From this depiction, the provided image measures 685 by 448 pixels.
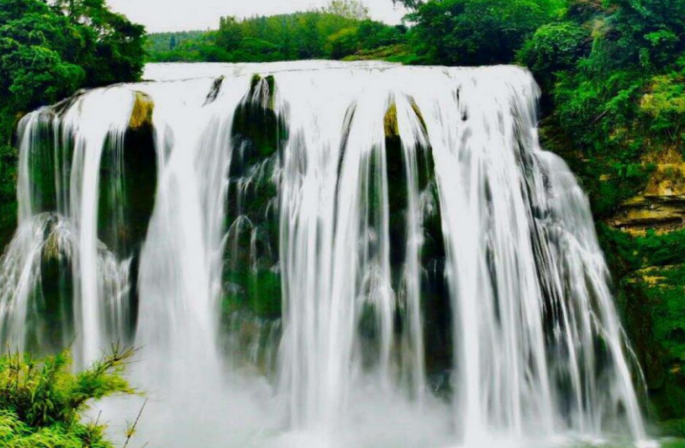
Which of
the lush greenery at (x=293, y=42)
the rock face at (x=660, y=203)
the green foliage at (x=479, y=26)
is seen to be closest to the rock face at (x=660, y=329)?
the rock face at (x=660, y=203)

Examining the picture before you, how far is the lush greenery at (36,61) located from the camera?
1148cm

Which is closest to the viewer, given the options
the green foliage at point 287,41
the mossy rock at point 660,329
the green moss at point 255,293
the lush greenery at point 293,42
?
the mossy rock at point 660,329

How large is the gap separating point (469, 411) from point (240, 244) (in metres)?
5.54

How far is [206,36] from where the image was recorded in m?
34.9

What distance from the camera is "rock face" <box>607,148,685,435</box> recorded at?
10.2 m

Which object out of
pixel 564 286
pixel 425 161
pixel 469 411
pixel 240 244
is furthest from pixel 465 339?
pixel 240 244

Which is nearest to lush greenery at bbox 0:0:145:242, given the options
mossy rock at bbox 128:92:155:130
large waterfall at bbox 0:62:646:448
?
large waterfall at bbox 0:62:646:448

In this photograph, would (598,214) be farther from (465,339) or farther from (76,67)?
(76,67)

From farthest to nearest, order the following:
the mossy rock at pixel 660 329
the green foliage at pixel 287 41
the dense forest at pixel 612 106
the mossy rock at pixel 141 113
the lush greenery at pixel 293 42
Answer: the green foliage at pixel 287 41, the lush greenery at pixel 293 42, the mossy rock at pixel 141 113, the dense forest at pixel 612 106, the mossy rock at pixel 660 329

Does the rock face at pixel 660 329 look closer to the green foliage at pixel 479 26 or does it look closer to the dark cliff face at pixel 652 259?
the dark cliff face at pixel 652 259

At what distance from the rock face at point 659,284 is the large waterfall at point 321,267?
0.57m

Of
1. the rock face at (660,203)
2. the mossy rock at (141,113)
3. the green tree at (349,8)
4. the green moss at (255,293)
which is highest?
the green tree at (349,8)

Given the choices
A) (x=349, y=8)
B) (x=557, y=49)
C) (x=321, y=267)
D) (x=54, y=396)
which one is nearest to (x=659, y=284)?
(x=557, y=49)

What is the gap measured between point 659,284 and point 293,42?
75.2 ft
